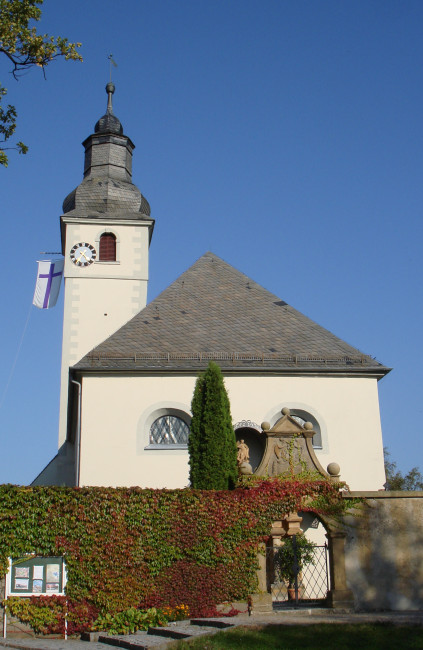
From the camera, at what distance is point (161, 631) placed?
1097 cm

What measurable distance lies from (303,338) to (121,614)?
1092cm

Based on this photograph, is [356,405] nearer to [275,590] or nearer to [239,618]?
[275,590]

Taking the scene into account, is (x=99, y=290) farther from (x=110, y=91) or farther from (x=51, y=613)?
(x=51, y=613)

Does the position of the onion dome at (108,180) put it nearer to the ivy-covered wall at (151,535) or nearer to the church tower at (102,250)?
the church tower at (102,250)

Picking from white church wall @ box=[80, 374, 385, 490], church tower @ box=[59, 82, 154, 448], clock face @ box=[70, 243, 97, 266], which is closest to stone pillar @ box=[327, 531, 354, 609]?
white church wall @ box=[80, 374, 385, 490]

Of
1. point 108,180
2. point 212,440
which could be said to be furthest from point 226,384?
point 108,180

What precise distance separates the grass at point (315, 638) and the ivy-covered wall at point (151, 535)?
2694 mm

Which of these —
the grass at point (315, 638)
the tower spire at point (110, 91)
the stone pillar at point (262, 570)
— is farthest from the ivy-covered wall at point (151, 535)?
the tower spire at point (110, 91)

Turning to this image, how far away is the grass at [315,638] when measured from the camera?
8852mm

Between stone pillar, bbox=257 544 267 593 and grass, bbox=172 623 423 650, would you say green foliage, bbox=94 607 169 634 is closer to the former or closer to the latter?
stone pillar, bbox=257 544 267 593

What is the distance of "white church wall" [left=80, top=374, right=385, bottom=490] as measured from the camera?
18.9m

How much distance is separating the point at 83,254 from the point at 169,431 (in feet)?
40.0

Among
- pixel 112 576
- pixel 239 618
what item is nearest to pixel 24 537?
pixel 112 576

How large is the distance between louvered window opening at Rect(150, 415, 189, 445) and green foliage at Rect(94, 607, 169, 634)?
291 inches
